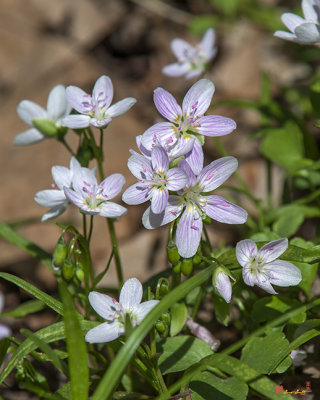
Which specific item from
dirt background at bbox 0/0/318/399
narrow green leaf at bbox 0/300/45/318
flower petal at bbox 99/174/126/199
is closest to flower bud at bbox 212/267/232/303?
flower petal at bbox 99/174/126/199

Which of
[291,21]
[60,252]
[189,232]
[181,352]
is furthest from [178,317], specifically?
[291,21]

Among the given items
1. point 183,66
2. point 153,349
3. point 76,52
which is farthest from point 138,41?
point 153,349

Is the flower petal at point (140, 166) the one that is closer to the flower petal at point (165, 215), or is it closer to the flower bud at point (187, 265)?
the flower petal at point (165, 215)

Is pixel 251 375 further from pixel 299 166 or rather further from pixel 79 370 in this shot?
pixel 299 166

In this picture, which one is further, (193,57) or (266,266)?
(193,57)

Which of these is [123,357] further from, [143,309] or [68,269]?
[68,269]

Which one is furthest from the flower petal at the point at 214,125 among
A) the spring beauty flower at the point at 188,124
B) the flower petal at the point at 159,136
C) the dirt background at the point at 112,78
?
the dirt background at the point at 112,78

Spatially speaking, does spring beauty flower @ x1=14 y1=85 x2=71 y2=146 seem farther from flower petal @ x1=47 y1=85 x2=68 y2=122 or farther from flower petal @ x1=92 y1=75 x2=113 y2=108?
flower petal @ x1=92 y1=75 x2=113 y2=108
